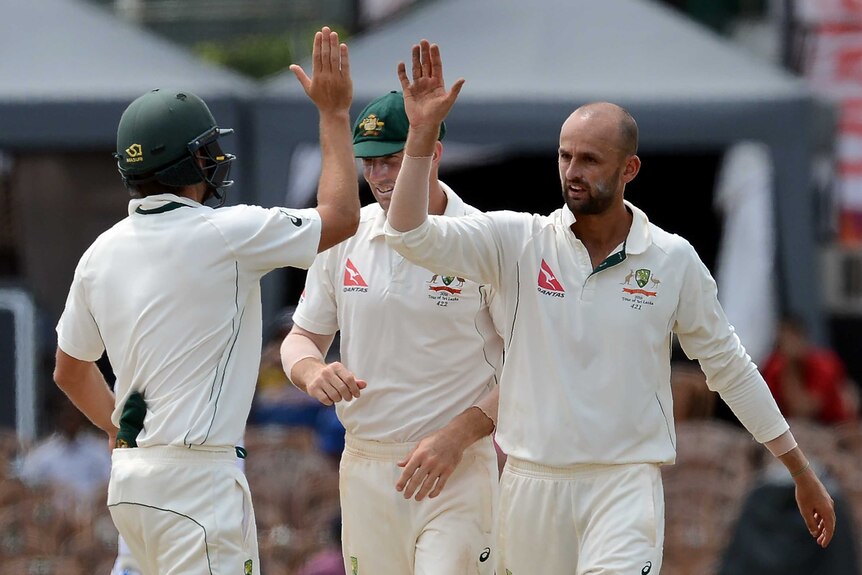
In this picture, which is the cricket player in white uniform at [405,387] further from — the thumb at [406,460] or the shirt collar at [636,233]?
the shirt collar at [636,233]

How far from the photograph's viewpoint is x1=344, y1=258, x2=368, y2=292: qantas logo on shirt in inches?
223

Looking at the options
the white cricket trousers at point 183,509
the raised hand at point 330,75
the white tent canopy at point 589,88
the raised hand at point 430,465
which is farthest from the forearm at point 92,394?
the white tent canopy at point 589,88

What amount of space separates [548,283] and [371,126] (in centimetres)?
90

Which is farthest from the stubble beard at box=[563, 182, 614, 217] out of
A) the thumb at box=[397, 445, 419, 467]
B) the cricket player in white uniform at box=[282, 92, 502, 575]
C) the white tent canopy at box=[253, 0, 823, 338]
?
the white tent canopy at box=[253, 0, 823, 338]

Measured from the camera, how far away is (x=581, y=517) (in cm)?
511

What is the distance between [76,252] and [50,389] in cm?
270

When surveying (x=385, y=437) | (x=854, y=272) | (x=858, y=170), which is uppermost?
(x=385, y=437)

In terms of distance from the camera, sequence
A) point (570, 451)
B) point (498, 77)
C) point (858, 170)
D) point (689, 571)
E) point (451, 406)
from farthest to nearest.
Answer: point (858, 170) → point (498, 77) → point (689, 571) → point (451, 406) → point (570, 451)

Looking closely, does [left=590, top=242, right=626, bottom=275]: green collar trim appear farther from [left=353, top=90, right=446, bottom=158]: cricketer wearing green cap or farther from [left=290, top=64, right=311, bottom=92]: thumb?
[left=290, top=64, right=311, bottom=92]: thumb

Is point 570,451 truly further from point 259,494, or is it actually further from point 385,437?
point 259,494

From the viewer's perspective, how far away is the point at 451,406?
5.60m

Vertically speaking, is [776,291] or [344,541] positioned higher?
[344,541]

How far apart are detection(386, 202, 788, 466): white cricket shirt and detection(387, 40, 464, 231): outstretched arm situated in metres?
0.11

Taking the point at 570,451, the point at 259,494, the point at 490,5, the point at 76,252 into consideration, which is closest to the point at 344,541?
the point at 570,451
